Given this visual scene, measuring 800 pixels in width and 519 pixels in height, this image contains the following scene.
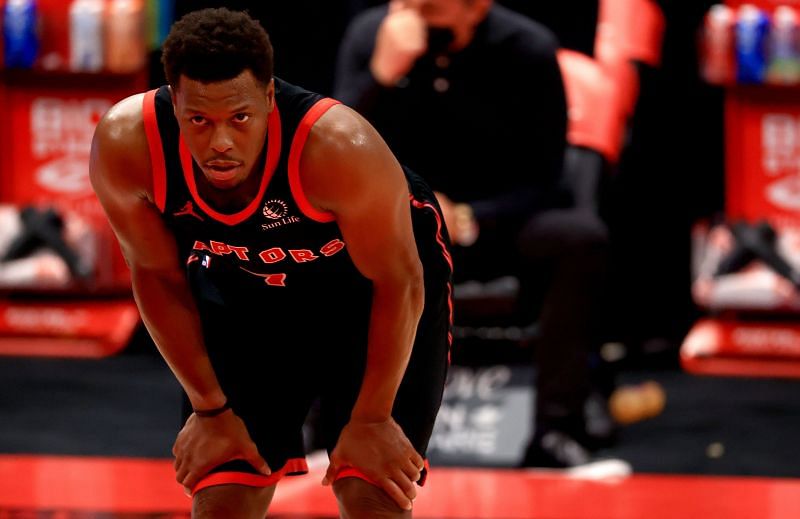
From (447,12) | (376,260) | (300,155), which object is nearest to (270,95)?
(300,155)

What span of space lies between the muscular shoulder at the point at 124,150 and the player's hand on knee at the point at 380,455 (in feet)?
1.82

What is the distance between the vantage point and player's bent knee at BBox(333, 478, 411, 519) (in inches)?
94.5

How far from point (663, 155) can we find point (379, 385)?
3.49 meters

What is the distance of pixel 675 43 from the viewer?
559 cm

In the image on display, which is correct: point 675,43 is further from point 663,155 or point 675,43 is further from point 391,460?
point 391,460

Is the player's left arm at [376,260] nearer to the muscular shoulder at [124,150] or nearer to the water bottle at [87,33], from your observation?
the muscular shoulder at [124,150]

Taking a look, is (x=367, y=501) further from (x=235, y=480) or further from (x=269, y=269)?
(x=269, y=269)

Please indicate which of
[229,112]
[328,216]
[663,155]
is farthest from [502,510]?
[663,155]

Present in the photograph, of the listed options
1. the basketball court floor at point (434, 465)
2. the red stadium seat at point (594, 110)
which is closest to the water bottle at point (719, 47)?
the red stadium seat at point (594, 110)

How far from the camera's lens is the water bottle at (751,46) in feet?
17.6

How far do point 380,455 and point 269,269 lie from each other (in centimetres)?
Result: 38

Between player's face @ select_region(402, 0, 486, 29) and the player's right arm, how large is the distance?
2032 mm

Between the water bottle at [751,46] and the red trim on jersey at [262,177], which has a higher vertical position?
the red trim on jersey at [262,177]

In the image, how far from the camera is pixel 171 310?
→ 243 centimetres
